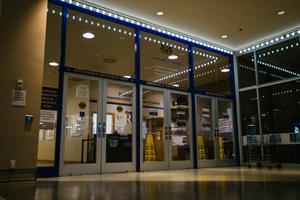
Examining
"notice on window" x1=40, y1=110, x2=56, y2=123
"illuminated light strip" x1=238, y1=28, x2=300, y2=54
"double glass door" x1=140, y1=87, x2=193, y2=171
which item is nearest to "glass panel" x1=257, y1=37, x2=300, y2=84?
"illuminated light strip" x1=238, y1=28, x2=300, y2=54

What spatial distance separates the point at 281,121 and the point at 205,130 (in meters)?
2.27

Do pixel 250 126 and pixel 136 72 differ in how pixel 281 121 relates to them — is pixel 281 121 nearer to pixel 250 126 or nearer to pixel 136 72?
pixel 250 126

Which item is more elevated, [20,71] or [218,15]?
[218,15]

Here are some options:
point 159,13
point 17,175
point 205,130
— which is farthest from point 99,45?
point 205,130

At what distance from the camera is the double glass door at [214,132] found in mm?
8570

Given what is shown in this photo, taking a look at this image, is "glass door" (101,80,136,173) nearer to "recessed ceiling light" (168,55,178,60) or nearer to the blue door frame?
the blue door frame

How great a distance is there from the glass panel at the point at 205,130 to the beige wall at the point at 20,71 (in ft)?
16.3

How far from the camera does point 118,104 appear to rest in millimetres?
6914

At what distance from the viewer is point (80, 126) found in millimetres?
6203

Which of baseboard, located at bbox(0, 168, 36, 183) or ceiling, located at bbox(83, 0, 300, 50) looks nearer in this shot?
baseboard, located at bbox(0, 168, 36, 183)

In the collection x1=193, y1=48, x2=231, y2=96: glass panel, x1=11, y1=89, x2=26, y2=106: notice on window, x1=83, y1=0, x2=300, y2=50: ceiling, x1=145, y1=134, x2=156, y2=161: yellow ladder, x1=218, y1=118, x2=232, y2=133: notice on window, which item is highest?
x1=83, y1=0, x2=300, y2=50: ceiling

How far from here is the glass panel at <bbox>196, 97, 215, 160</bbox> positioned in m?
8.54

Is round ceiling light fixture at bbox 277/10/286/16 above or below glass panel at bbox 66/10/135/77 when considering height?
above

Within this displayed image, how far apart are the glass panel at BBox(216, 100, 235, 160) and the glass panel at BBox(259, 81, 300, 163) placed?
1.03 m
